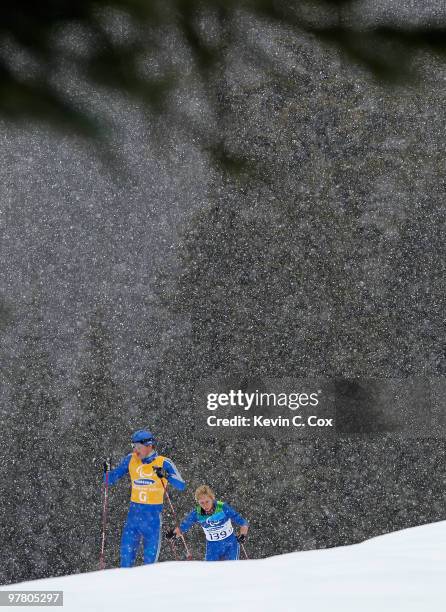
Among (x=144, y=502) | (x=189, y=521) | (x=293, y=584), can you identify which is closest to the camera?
(x=293, y=584)

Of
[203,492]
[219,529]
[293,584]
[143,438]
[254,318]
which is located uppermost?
[254,318]

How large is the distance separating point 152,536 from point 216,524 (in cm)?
25

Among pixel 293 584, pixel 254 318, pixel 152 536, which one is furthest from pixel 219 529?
pixel 293 584

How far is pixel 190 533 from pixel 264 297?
3.11 ft

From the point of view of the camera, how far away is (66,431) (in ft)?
8.85

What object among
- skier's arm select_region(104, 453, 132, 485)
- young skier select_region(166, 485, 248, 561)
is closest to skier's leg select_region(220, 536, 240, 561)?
young skier select_region(166, 485, 248, 561)

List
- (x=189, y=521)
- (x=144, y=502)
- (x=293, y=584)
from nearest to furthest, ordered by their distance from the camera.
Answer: (x=293, y=584) → (x=189, y=521) → (x=144, y=502)

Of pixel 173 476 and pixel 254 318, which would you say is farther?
pixel 254 318

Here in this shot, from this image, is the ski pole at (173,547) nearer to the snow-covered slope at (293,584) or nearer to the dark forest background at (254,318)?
the dark forest background at (254,318)

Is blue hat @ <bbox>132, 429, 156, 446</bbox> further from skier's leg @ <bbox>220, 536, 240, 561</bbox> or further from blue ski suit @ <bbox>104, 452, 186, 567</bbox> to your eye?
skier's leg @ <bbox>220, 536, 240, 561</bbox>

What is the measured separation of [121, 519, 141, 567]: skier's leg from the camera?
261cm

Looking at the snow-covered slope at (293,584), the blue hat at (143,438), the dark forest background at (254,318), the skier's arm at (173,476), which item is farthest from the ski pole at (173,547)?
the snow-covered slope at (293,584)

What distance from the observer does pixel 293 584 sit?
1.02 metres

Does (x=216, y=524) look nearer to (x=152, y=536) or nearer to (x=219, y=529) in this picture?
(x=219, y=529)
